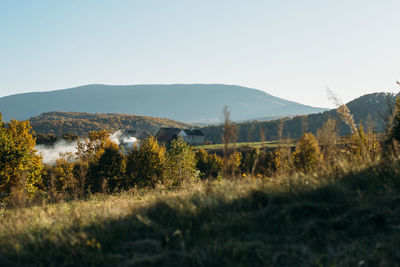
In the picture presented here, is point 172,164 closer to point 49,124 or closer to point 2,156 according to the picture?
point 2,156

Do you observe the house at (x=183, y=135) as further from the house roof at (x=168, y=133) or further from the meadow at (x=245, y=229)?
the meadow at (x=245, y=229)

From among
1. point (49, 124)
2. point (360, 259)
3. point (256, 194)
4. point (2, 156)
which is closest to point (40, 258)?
point (256, 194)

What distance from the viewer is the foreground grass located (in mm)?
3434

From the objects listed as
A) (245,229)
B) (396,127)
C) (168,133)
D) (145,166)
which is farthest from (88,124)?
(245,229)

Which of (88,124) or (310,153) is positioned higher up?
(88,124)

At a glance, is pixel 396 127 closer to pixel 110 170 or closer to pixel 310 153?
pixel 310 153

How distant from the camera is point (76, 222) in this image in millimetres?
4660

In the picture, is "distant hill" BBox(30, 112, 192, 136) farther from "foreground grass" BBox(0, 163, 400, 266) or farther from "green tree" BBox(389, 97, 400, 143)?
"foreground grass" BBox(0, 163, 400, 266)

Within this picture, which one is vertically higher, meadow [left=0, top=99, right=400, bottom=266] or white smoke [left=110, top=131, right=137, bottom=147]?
white smoke [left=110, top=131, right=137, bottom=147]

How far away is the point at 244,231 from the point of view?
3.96 m

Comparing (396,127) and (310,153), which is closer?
(310,153)

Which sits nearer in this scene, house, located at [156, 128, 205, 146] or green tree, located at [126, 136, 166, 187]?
green tree, located at [126, 136, 166, 187]

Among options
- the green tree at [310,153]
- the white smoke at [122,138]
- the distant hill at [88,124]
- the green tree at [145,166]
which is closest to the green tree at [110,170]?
the green tree at [145,166]

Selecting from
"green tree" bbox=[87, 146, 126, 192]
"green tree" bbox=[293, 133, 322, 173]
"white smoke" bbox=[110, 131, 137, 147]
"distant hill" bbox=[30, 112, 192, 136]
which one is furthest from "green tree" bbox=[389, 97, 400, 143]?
"white smoke" bbox=[110, 131, 137, 147]
